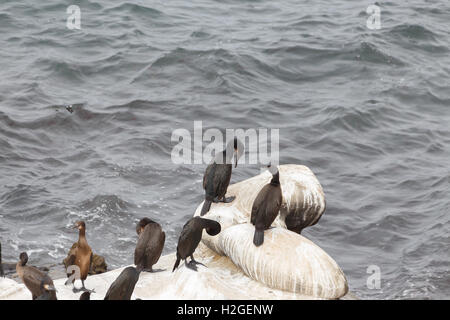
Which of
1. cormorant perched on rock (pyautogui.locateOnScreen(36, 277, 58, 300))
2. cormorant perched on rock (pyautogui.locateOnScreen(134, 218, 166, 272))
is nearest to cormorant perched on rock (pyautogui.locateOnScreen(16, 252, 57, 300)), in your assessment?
cormorant perched on rock (pyautogui.locateOnScreen(36, 277, 58, 300))

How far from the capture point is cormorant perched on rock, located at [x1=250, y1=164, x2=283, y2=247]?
31.6 ft

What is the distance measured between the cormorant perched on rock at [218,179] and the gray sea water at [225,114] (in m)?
2.32

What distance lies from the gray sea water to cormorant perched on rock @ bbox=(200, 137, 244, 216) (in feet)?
7.62

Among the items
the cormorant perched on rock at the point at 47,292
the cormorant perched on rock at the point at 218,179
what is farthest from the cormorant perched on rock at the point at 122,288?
the cormorant perched on rock at the point at 218,179

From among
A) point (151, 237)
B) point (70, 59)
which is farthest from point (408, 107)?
point (151, 237)

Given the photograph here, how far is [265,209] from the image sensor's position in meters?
9.62

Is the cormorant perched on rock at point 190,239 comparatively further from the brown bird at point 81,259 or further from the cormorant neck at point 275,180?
the cormorant neck at point 275,180

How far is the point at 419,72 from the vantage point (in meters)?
22.2

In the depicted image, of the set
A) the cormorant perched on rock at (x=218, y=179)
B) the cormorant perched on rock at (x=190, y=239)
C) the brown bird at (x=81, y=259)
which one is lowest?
the brown bird at (x=81, y=259)

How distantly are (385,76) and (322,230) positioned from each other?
8.97m

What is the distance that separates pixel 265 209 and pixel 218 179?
1108 mm

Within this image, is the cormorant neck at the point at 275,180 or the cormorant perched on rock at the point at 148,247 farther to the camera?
the cormorant neck at the point at 275,180

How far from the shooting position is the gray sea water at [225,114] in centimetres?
1380

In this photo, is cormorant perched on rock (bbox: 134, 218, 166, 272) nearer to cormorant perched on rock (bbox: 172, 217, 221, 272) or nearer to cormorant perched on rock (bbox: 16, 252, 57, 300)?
cormorant perched on rock (bbox: 172, 217, 221, 272)
